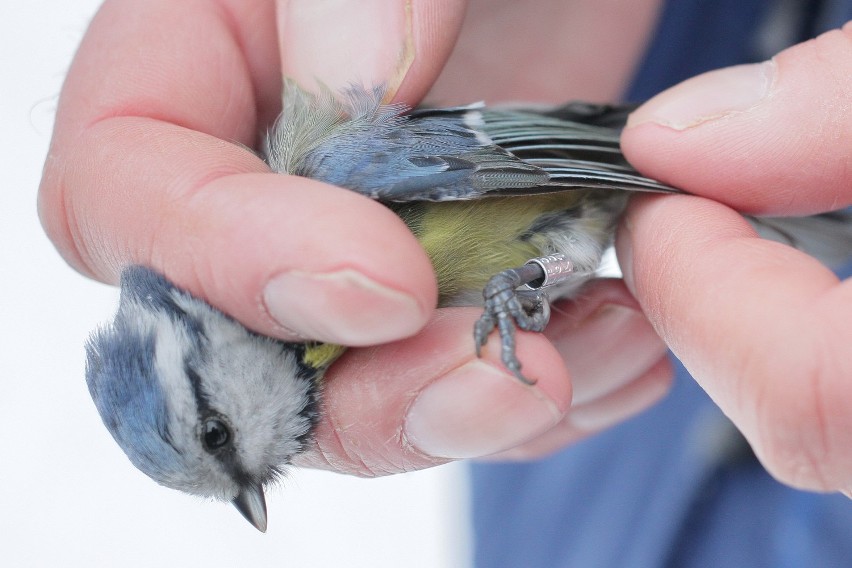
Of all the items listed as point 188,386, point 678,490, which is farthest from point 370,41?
point 678,490

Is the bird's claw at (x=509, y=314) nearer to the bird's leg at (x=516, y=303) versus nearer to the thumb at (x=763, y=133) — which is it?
the bird's leg at (x=516, y=303)

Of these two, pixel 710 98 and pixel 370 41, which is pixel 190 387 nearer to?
pixel 370 41

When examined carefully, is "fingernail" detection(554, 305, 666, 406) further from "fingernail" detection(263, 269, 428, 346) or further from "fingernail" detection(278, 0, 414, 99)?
"fingernail" detection(263, 269, 428, 346)

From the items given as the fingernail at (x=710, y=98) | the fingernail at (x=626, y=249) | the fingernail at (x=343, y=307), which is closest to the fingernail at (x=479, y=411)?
the fingernail at (x=343, y=307)

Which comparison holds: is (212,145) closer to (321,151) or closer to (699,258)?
(321,151)

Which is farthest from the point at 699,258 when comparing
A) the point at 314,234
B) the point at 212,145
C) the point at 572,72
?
the point at 572,72
